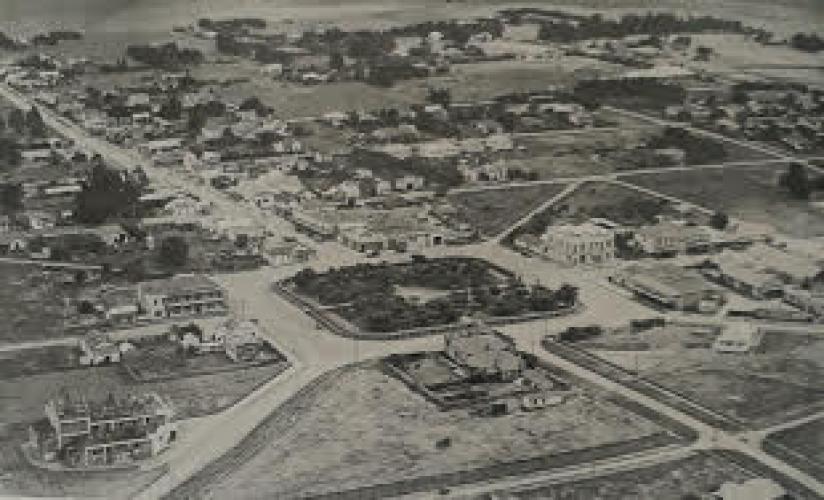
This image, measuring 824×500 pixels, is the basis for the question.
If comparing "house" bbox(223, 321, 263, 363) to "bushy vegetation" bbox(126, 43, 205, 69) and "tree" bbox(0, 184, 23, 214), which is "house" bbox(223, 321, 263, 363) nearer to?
"tree" bbox(0, 184, 23, 214)

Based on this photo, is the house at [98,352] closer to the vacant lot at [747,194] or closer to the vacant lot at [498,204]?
the vacant lot at [498,204]

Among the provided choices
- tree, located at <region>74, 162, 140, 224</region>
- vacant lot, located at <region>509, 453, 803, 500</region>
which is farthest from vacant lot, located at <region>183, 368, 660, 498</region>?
tree, located at <region>74, 162, 140, 224</region>

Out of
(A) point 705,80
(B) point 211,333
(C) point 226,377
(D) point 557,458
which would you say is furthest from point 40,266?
(A) point 705,80

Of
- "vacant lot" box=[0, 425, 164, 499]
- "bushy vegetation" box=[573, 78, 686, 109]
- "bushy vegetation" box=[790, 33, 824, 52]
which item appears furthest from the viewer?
"bushy vegetation" box=[790, 33, 824, 52]

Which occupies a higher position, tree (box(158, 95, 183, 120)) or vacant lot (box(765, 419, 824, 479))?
tree (box(158, 95, 183, 120))

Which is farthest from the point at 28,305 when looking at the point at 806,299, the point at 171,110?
the point at 171,110

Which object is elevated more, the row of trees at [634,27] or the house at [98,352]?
the row of trees at [634,27]

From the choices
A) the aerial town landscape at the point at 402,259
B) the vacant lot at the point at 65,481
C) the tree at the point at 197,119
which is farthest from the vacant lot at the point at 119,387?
the tree at the point at 197,119
